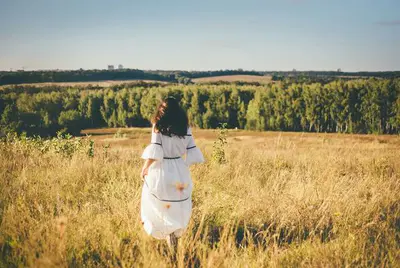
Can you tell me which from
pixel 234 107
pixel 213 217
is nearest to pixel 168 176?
pixel 213 217

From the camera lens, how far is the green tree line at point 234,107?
2447 inches

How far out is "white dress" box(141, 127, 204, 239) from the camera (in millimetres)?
3539

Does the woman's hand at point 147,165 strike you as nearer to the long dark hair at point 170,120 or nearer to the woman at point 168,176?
the woman at point 168,176

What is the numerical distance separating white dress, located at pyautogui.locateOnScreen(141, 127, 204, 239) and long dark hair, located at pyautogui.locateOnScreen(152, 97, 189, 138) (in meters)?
0.08

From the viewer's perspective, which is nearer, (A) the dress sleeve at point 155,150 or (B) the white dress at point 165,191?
(B) the white dress at point 165,191

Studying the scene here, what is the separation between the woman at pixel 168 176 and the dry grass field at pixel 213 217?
0.19 metres

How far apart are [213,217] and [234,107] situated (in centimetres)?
7175

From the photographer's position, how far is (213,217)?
13.5ft

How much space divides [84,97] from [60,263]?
93.3 meters

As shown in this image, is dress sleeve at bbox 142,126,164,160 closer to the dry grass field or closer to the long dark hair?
the long dark hair

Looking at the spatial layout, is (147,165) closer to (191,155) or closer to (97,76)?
(191,155)

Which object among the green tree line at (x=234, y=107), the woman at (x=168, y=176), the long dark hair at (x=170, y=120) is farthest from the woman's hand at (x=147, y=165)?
the green tree line at (x=234, y=107)

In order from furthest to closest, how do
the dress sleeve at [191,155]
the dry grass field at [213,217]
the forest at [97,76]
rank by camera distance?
the forest at [97,76], the dress sleeve at [191,155], the dry grass field at [213,217]

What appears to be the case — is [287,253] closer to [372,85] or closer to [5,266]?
[5,266]
